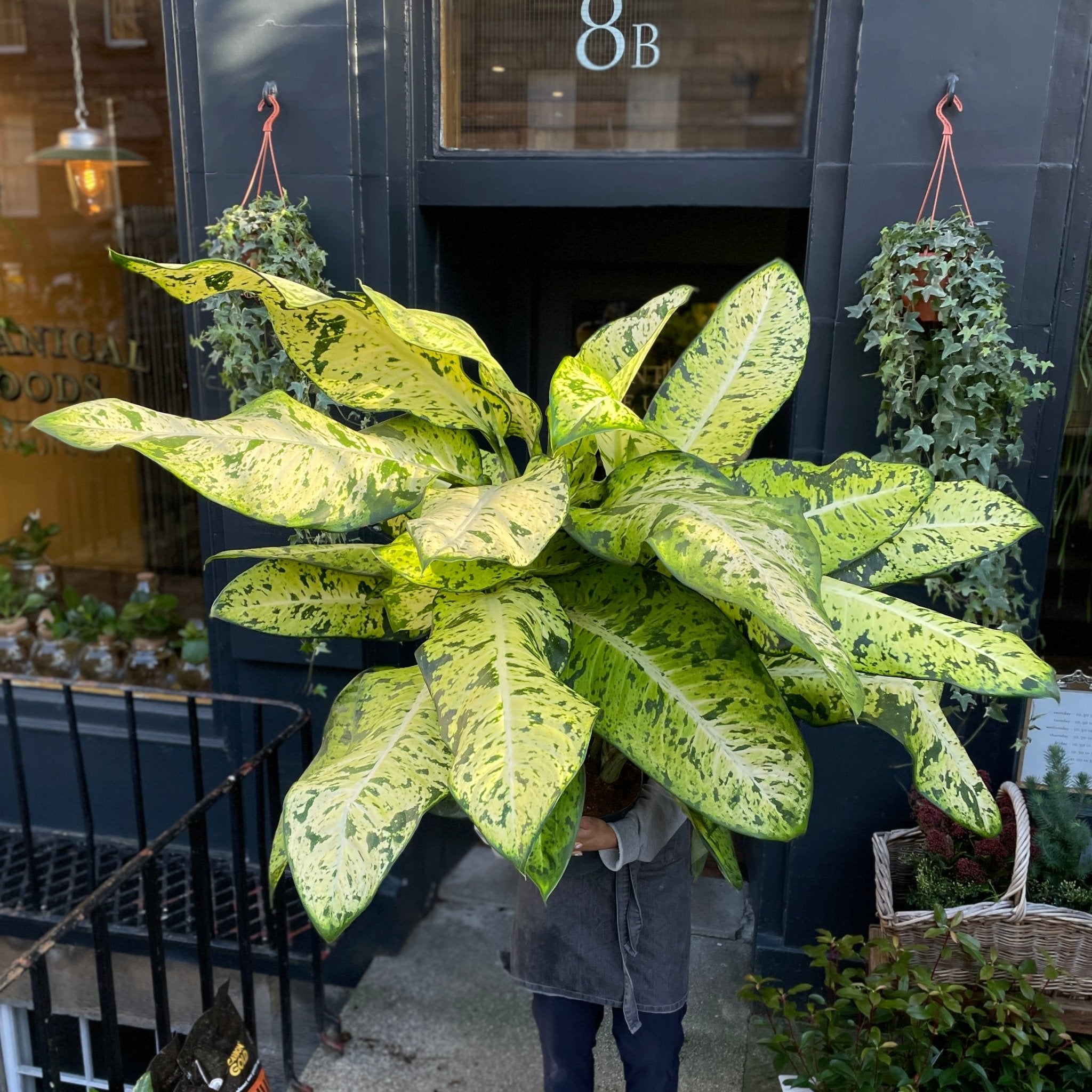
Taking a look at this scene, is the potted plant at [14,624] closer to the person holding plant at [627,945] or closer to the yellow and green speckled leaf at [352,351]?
the person holding plant at [627,945]

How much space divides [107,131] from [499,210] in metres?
1.83

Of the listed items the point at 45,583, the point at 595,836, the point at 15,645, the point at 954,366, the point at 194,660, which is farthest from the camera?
the point at 45,583

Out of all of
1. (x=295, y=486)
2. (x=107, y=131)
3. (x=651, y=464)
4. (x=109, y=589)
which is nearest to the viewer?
(x=295, y=486)

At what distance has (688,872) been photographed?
2.23 m

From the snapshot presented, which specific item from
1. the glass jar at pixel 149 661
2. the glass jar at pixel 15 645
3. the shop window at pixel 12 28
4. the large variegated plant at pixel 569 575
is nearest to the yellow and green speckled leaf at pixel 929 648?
the large variegated plant at pixel 569 575

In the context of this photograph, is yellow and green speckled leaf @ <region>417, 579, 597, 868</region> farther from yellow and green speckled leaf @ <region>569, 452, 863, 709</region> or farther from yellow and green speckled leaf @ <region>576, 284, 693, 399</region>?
yellow and green speckled leaf @ <region>576, 284, 693, 399</region>

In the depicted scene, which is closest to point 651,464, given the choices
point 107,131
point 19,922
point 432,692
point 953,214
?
point 432,692

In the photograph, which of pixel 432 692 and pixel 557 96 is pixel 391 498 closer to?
pixel 432 692

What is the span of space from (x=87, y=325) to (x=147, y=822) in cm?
221

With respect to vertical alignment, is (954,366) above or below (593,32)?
below

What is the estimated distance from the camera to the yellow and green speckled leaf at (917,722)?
4.47 ft

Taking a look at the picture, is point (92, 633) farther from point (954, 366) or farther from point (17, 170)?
point (954, 366)

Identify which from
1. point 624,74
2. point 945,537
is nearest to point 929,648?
point 945,537

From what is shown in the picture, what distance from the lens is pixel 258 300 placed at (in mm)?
2703
